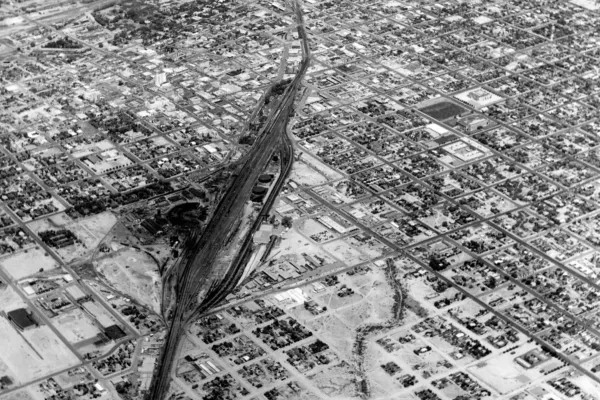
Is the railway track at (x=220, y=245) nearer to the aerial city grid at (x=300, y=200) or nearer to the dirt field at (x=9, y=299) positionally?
the aerial city grid at (x=300, y=200)

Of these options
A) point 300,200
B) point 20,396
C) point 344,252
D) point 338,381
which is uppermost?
point 338,381

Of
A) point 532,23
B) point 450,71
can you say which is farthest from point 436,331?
point 532,23

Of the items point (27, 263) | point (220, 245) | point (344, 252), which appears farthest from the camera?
point (220, 245)

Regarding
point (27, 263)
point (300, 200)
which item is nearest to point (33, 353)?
point (27, 263)

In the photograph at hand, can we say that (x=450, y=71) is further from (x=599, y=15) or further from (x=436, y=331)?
(x=436, y=331)

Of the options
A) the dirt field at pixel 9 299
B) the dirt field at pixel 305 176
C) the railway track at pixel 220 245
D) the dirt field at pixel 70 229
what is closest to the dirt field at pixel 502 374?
the railway track at pixel 220 245

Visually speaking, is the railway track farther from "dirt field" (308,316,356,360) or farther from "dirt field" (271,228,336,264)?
"dirt field" (308,316,356,360)

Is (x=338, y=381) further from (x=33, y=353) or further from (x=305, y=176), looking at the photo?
(x=305, y=176)
